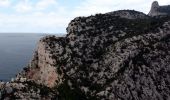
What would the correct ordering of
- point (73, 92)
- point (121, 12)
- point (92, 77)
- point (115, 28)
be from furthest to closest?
point (121, 12) < point (115, 28) < point (92, 77) < point (73, 92)

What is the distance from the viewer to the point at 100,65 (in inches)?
3374

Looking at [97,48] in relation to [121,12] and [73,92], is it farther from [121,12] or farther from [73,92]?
[121,12]

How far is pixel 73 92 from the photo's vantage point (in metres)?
78.1

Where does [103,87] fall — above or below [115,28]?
below

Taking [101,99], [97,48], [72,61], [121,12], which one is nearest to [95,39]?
[97,48]

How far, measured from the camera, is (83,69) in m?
85.9

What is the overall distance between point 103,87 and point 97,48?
16.8 m

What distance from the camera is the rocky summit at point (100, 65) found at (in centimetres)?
7512

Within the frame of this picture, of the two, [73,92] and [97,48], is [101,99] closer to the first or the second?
[73,92]

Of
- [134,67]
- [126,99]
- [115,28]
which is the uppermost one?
[115,28]

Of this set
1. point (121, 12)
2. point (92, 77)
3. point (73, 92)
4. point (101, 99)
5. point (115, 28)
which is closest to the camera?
point (101, 99)

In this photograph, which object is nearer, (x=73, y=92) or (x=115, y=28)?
(x=73, y=92)

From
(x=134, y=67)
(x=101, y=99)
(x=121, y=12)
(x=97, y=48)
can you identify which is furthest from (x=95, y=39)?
(x=121, y=12)

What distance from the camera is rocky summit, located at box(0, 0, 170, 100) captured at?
246ft
